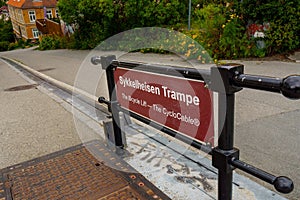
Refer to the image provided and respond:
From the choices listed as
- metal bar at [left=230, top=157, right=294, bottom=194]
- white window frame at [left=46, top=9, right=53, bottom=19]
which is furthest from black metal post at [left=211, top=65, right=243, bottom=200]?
white window frame at [left=46, top=9, right=53, bottom=19]

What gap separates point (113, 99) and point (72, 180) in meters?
0.92

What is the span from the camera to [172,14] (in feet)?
47.0

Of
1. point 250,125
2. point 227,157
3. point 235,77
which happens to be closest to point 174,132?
point 227,157

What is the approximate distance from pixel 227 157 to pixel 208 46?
846 centimetres

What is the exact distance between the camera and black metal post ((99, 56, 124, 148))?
9.90 feet

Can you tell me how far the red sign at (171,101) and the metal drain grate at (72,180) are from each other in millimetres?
650

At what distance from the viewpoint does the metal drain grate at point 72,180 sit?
2.57 meters

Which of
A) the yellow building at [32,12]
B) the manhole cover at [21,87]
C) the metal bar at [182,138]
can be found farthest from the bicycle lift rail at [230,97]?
the yellow building at [32,12]

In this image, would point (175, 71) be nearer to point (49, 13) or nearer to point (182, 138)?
point (182, 138)

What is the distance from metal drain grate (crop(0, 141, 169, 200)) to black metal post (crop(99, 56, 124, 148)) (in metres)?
0.20

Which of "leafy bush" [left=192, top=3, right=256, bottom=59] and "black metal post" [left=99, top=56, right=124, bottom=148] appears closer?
"black metal post" [left=99, top=56, right=124, bottom=148]

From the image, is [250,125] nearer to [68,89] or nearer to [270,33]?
[68,89]

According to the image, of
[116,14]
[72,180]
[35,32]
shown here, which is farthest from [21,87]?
Answer: [35,32]

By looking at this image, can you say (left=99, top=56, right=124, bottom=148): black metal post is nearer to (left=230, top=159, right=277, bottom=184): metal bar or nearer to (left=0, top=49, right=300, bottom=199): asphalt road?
(left=0, top=49, right=300, bottom=199): asphalt road
